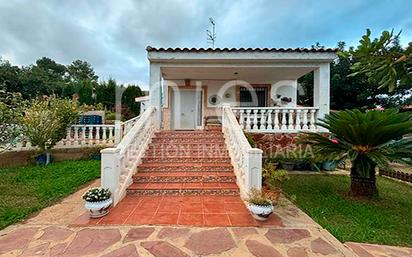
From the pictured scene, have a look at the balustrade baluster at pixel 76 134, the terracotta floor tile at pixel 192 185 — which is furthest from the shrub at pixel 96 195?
the balustrade baluster at pixel 76 134

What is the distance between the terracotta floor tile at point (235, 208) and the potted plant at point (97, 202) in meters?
2.11

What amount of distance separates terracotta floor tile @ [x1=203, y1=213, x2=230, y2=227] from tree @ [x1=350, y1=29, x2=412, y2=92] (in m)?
3.75

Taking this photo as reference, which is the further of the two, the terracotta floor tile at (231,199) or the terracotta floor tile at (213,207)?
the terracotta floor tile at (231,199)

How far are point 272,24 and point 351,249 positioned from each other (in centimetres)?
1037

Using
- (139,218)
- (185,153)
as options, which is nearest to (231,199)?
(139,218)

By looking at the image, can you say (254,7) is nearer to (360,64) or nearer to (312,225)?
(360,64)

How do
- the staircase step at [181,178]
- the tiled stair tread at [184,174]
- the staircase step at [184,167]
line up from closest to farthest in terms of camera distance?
the staircase step at [181,178] < the tiled stair tread at [184,174] < the staircase step at [184,167]

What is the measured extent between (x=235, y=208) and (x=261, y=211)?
2.28ft

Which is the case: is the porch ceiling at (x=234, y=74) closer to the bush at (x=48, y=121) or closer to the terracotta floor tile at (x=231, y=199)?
the bush at (x=48, y=121)

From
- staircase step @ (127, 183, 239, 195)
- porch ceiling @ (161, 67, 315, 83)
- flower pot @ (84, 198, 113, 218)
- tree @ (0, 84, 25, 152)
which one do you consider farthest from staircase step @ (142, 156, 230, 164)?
tree @ (0, 84, 25, 152)

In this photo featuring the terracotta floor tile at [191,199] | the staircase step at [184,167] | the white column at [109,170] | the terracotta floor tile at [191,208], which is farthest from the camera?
the staircase step at [184,167]

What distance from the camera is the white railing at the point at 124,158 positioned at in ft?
13.9

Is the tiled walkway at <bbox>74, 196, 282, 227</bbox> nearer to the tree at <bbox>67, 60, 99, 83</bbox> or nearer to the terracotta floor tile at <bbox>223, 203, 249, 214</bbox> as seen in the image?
the terracotta floor tile at <bbox>223, 203, 249, 214</bbox>

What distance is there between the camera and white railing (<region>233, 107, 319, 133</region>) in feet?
24.4
